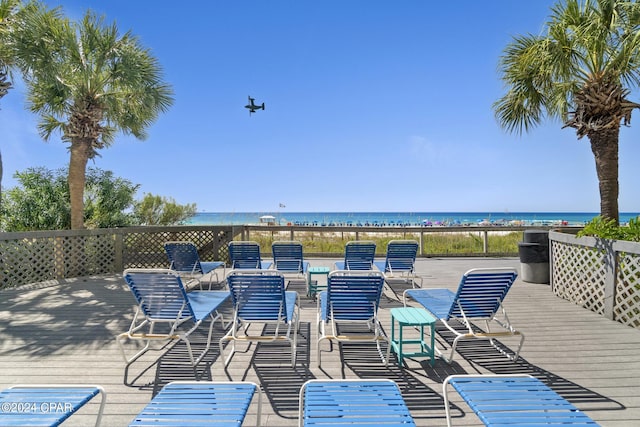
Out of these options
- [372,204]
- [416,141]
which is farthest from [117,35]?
[372,204]

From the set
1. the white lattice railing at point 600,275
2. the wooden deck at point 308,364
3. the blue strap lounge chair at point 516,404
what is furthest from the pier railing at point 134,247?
the blue strap lounge chair at point 516,404

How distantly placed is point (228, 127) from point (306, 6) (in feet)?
52.4

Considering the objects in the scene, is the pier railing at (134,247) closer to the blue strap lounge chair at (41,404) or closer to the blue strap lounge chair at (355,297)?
the blue strap lounge chair at (41,404)

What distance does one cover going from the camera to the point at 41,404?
5.42 feet

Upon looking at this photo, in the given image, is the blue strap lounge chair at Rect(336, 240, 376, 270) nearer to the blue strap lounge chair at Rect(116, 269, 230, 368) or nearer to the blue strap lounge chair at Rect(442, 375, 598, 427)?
the blue strap lounge chair at Rect(116, 269, 230, 368)

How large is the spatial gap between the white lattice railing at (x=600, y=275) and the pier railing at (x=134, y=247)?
4161 mm

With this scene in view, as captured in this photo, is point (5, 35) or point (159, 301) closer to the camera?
point (159, 301)

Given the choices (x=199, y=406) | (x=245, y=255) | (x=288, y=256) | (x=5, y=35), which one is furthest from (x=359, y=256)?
(x=5, y=35)

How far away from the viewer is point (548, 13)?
645 centimetres

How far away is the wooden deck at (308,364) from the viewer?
90.4 inches

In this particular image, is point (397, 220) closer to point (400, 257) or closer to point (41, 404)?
point (400, 257)

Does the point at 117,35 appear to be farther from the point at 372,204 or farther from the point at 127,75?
the point at 372,204

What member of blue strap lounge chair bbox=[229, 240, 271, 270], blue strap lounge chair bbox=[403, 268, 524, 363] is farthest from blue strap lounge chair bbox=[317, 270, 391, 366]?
blue strap lounge chair bbox=[229, 240, 271, 270]

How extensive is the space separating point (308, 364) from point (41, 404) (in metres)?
1.95
